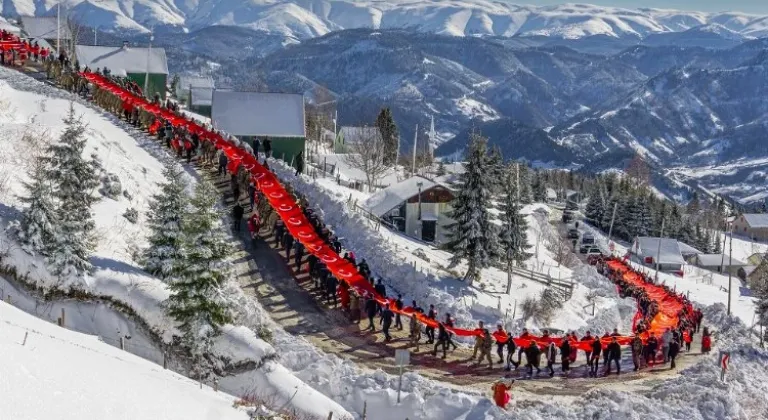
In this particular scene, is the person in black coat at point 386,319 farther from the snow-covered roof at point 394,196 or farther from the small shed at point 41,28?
the small shed at point 41,28

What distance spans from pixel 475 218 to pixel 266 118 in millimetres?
25532

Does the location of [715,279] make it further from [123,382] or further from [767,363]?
[123,382]

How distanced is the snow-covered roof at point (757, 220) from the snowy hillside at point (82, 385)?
546 ft

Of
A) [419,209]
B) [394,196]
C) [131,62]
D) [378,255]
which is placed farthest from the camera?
[131,62]

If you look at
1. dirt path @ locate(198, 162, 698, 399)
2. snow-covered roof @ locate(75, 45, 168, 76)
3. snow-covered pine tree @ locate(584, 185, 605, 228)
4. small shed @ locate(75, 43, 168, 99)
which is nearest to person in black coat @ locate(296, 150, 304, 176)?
dirt path @ locate(198, 162, 698, 399)

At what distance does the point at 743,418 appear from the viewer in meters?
23.4

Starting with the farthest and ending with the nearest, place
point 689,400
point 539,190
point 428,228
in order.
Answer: point 539,190, point 428,228, point 689,400

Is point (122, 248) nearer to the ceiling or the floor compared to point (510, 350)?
nearer to the ceiling

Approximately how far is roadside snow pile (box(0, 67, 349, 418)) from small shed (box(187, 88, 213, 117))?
58.7m

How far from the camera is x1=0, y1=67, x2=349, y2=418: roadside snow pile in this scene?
2066 cm

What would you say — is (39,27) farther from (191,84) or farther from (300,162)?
(300,162)

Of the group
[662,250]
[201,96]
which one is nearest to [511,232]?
[662,250]

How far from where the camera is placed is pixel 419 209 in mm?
54938

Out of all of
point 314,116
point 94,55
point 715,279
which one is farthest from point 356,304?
point 314,116
